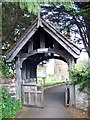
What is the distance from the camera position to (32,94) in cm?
1188

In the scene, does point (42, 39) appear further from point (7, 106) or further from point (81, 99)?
point (7, 106)

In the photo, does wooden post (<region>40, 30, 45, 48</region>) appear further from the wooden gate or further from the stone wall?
the stone wall

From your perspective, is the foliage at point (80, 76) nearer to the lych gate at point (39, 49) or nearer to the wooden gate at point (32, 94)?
the lych gate at point (39, 49)

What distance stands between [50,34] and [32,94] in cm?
311

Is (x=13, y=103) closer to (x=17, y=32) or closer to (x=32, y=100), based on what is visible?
(x=32, y=100)

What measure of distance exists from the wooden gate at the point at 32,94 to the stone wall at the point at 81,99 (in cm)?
167

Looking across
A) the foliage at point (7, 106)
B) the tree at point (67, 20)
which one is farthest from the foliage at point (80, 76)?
the tree at point (67, 20)

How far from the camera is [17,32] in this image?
52.3 ft

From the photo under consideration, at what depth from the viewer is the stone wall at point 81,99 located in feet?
34.5

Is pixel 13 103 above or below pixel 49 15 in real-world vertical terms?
below

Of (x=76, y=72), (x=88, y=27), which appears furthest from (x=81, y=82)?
(x=88, y=27)

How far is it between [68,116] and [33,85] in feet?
9.32

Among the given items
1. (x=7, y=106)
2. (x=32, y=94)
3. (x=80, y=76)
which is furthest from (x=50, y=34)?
(x=7, y=106)

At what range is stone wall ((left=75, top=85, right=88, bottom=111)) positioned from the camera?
1052cm
